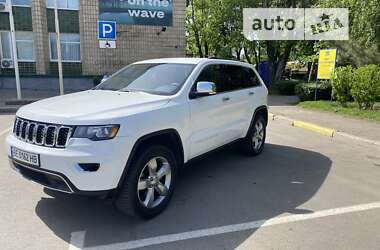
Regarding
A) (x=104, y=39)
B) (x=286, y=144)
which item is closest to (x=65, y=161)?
(x=286, y=144)

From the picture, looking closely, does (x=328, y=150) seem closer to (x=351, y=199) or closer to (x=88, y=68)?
(x=351, y=199)

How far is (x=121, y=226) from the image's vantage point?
3621mm

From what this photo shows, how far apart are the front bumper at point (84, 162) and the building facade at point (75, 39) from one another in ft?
58.1

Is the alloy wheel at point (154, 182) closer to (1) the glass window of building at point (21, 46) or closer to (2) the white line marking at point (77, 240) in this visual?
(2) the white line marking at point (77, 240)

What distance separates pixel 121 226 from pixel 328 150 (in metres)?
5.07

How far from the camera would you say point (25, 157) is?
345cm

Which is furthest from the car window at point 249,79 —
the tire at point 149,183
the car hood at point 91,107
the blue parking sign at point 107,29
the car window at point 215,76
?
the blue parking sign at point 107,29

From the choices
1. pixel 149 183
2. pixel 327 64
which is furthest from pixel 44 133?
pixel 327 64

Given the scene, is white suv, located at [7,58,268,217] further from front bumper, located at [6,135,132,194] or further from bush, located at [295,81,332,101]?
bush, located at [295,81,332,101]

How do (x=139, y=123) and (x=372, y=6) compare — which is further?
(x=372, y=6)

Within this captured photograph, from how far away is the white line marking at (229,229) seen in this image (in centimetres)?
326

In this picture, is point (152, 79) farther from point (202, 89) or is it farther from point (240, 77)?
point (240, 77)

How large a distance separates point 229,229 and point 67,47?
61.7ft

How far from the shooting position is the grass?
32.9 feet
